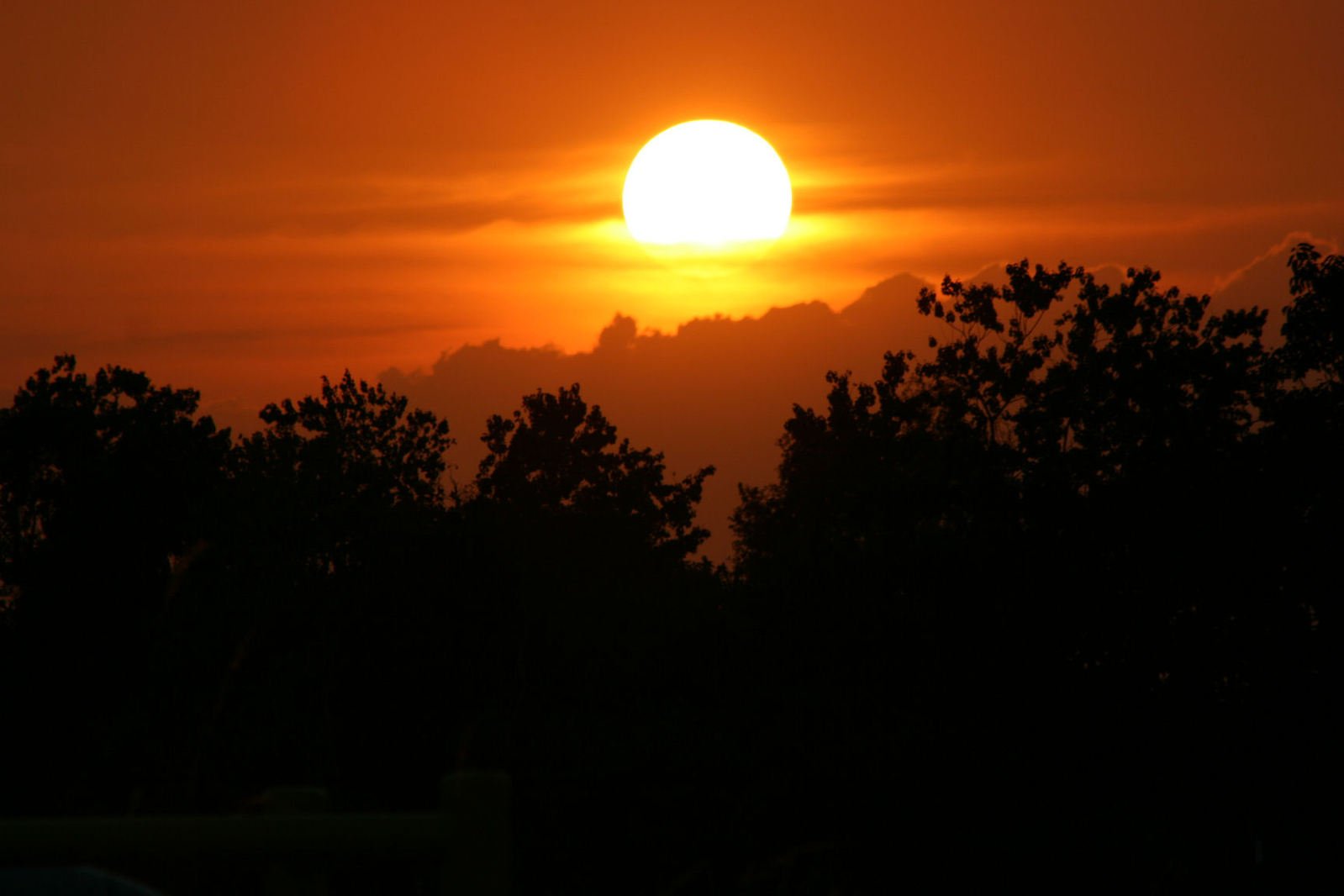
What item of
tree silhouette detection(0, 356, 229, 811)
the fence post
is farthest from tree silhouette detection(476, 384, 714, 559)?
the fence post

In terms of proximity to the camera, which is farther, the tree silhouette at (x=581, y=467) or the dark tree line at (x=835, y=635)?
the tree silhouette at (x=581, y=467)

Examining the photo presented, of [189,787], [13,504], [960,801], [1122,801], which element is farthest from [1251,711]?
[13,504]

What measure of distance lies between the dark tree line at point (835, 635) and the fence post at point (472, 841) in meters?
1.40

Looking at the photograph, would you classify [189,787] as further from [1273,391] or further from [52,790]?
[1273,391]

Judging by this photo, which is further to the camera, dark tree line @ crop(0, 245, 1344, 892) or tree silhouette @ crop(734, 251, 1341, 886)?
tree silhouette @ crop(734, 251, 1341, 886)

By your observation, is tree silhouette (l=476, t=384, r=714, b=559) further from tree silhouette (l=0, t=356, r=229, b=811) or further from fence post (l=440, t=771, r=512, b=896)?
fence post (l=440, t=771, r=512, b=896)

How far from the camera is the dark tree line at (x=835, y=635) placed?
12961 mm

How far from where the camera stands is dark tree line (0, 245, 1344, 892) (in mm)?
12961

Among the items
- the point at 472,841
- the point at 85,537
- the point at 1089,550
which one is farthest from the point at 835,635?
the point at 85,537

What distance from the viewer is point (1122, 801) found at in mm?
20328

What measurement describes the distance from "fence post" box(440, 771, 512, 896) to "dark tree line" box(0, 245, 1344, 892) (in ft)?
4.60

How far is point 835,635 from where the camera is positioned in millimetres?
27234

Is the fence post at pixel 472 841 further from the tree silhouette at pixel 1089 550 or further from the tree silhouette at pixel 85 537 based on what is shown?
the tree silhouette at pixel 85 537

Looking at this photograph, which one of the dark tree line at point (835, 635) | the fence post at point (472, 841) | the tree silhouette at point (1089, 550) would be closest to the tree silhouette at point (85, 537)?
the dark tree line at point (835, 635)
